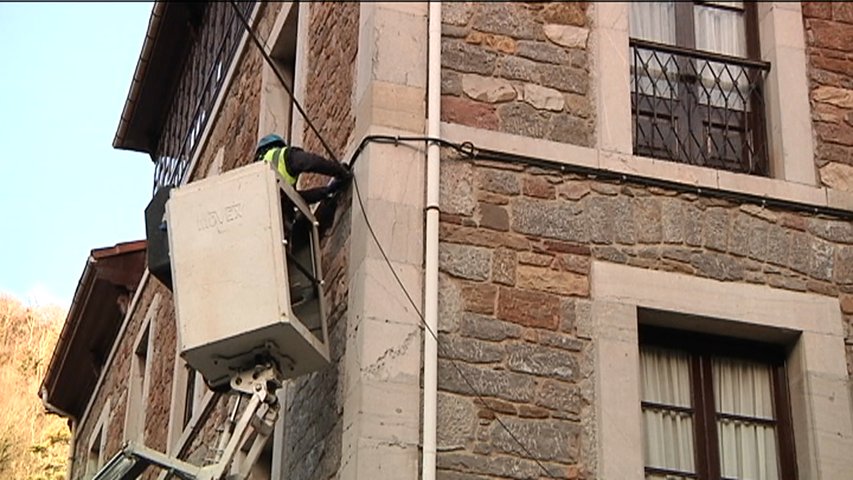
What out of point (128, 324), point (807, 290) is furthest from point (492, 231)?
point (128, 324)

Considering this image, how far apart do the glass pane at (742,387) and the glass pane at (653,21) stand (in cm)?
206

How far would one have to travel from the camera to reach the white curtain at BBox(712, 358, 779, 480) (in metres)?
8.86

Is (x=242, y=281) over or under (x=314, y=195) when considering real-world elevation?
under

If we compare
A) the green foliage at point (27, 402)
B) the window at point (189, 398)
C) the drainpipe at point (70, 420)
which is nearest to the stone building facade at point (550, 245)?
the window at point (189, 398)

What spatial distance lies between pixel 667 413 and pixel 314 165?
88.9 inches

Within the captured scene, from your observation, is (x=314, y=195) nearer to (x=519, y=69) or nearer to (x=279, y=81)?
(x=519, y=69)

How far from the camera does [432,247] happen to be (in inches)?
339

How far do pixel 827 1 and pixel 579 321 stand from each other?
288 cm

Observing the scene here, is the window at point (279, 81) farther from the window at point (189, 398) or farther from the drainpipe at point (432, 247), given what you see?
the window at point (189, 398)

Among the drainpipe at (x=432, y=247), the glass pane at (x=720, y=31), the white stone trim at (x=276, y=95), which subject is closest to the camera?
the drainpipe at (x=432, y=247)

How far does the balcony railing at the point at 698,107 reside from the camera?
31.7 feet

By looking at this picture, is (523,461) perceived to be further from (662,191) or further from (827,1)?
(827,1)

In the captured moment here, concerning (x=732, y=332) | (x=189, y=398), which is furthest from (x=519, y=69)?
(x=189, y=398)

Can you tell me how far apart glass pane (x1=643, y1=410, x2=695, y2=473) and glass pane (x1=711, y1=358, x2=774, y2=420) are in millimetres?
248
